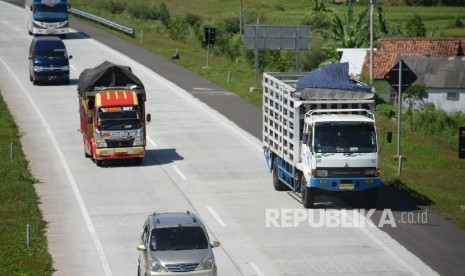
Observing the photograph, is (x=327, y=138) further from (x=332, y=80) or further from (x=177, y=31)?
(x=177, y=31)

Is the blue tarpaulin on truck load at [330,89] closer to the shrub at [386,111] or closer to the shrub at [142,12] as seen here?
the shrub at [386,111]

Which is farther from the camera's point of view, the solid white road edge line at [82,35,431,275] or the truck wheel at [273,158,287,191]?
the truck wheel at [273,158,287,191]

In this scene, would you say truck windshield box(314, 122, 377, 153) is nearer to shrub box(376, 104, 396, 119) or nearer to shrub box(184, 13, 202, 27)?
shrub box(376, 104, 396, 119)

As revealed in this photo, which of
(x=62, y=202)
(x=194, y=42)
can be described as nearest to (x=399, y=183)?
(x=62, y=202)

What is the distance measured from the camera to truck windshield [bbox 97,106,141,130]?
41.3 meters

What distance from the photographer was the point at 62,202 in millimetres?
35844

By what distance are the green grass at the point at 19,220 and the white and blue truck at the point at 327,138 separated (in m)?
7.79

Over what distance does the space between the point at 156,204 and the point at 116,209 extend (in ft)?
4.21

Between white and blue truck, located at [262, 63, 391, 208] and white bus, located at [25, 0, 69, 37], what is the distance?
46309 millimetres

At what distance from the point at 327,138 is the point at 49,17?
50.7 m

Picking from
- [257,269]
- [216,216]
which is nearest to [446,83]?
[216,216]

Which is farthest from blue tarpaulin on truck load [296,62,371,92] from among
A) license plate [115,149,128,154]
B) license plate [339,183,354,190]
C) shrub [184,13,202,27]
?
shrub [184,13,202,27]

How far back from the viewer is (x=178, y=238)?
25.0 meters

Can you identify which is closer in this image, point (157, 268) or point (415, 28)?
point (157, 268)
